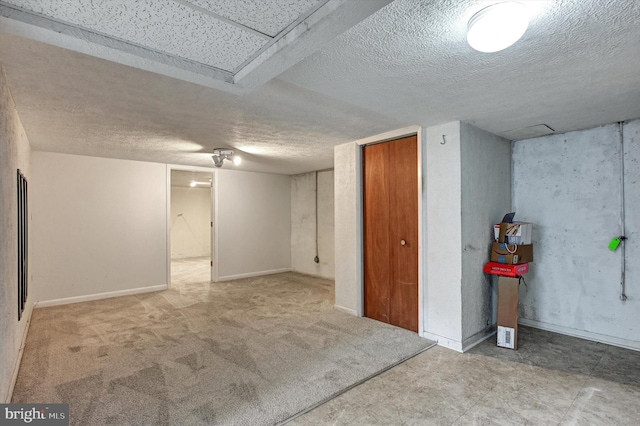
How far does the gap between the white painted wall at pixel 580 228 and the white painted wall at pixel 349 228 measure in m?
1.89

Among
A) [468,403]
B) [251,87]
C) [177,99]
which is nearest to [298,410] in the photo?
[468,403]

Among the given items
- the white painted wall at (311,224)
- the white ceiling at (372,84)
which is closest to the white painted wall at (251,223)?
the white painted wall at (311,224)

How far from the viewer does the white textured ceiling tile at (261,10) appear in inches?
45.1

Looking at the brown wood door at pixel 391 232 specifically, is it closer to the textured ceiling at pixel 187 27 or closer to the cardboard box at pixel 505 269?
the cardboard box at pixel 505 269

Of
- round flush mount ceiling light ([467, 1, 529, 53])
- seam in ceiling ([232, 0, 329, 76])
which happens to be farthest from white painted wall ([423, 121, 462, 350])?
seam in ceiling ([232, 0, 329, 76])

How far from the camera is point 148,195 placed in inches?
210

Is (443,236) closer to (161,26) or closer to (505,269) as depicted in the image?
(505,269)

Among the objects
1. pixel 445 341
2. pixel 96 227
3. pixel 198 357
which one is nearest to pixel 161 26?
pixel 198 357

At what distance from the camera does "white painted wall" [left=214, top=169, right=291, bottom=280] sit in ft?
20.2

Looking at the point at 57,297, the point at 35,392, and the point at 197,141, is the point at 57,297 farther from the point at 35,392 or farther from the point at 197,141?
the point at 197,141

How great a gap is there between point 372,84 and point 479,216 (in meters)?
1.90

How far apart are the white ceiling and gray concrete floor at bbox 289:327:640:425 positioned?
216 centimetres

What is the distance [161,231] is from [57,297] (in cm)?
166

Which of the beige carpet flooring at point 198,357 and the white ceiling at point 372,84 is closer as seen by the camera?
the white ceiling at point 372,84
